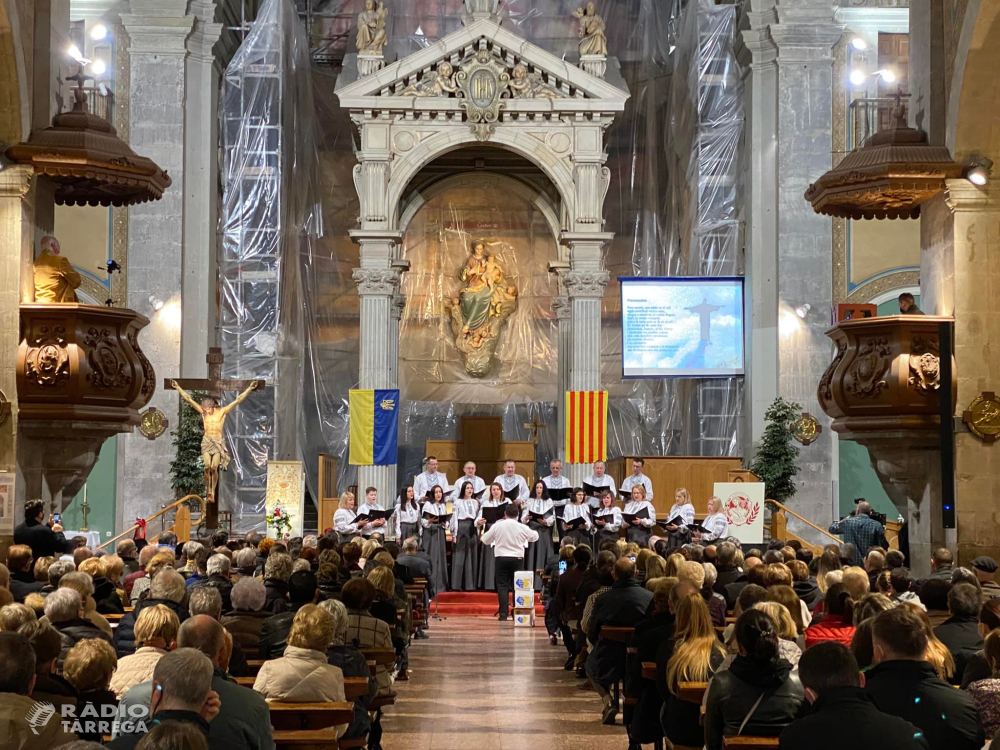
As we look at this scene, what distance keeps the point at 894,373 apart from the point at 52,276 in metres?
7.45

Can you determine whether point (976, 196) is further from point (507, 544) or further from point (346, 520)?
point (346, 520)

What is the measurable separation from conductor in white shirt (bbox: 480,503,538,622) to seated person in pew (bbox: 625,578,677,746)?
8875mm

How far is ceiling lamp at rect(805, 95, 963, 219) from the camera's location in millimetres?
12258

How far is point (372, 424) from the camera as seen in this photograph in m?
21.0

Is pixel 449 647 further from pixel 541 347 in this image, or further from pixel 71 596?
pixel 541 347

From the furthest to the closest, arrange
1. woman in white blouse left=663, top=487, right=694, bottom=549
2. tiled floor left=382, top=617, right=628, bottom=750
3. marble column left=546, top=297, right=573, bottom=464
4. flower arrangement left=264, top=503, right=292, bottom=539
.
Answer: marble column left=546, top=297, right=573, bottom=464
flower arrangement left=264, top=503, right=292, bottom=539
woman in white blouse left=663, top=487, right=694, bottom=549
tiled floor left=382, top=617, right=628, bottom=750

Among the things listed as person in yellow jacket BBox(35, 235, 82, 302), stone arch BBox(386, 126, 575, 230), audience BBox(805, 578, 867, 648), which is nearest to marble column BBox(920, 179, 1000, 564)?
audience BBox(805, 578, 867, 648)

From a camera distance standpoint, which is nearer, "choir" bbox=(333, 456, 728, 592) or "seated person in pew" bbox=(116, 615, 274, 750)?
"seated person in pew" bbox=(116, 615, 274, 750)

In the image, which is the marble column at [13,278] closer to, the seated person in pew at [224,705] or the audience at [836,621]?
the seated person in pew at [224,705]

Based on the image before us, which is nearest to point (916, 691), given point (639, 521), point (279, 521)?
point (639, 521)

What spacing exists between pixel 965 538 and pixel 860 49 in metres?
11.7

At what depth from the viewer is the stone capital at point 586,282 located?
2264 centimetres

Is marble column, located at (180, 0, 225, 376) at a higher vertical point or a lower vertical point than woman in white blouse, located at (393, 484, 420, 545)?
higher

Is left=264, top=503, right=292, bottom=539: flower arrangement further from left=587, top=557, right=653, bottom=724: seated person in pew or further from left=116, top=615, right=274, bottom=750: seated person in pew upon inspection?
left=116, top=615, right=274, bottom=750: seated person in pew
